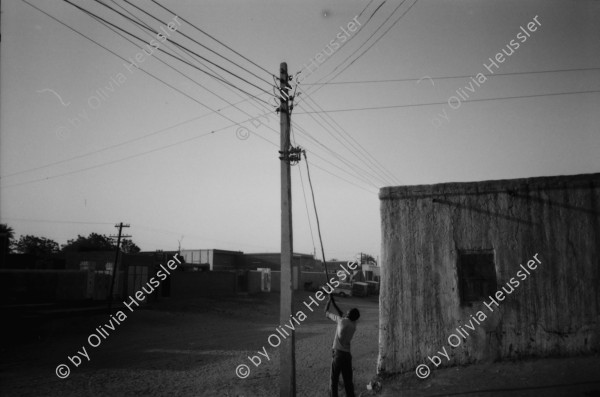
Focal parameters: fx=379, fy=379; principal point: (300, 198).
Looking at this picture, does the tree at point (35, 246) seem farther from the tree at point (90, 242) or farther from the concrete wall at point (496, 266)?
the concrete wall at point (496, 266)

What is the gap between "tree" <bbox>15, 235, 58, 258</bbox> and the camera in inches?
2858

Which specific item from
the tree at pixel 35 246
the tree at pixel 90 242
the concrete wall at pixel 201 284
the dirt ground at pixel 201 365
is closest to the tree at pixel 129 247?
the tree at pixel 90 242

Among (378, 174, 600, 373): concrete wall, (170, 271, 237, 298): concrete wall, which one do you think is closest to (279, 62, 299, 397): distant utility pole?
(378, 174, 600, 373): concrete wall

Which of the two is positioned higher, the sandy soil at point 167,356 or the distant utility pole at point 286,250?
the distant utility pole at point 286,250

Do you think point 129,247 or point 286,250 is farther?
point 129,247

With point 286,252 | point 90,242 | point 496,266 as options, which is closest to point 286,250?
point 286,252

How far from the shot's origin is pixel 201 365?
12.5 m

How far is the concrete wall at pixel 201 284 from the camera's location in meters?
33.8

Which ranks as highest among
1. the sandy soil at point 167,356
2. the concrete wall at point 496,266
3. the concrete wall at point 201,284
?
the concrete wall at point 496,266

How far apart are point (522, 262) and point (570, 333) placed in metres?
1.69

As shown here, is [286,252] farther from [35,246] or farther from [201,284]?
[35,246]

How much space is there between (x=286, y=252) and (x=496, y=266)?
4789 mm

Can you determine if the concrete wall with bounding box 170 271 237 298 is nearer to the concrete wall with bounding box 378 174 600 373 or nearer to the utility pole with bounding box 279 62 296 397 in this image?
the utility pole with bounding box 279 62 296 397

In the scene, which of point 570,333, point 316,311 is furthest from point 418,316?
point 316,311
